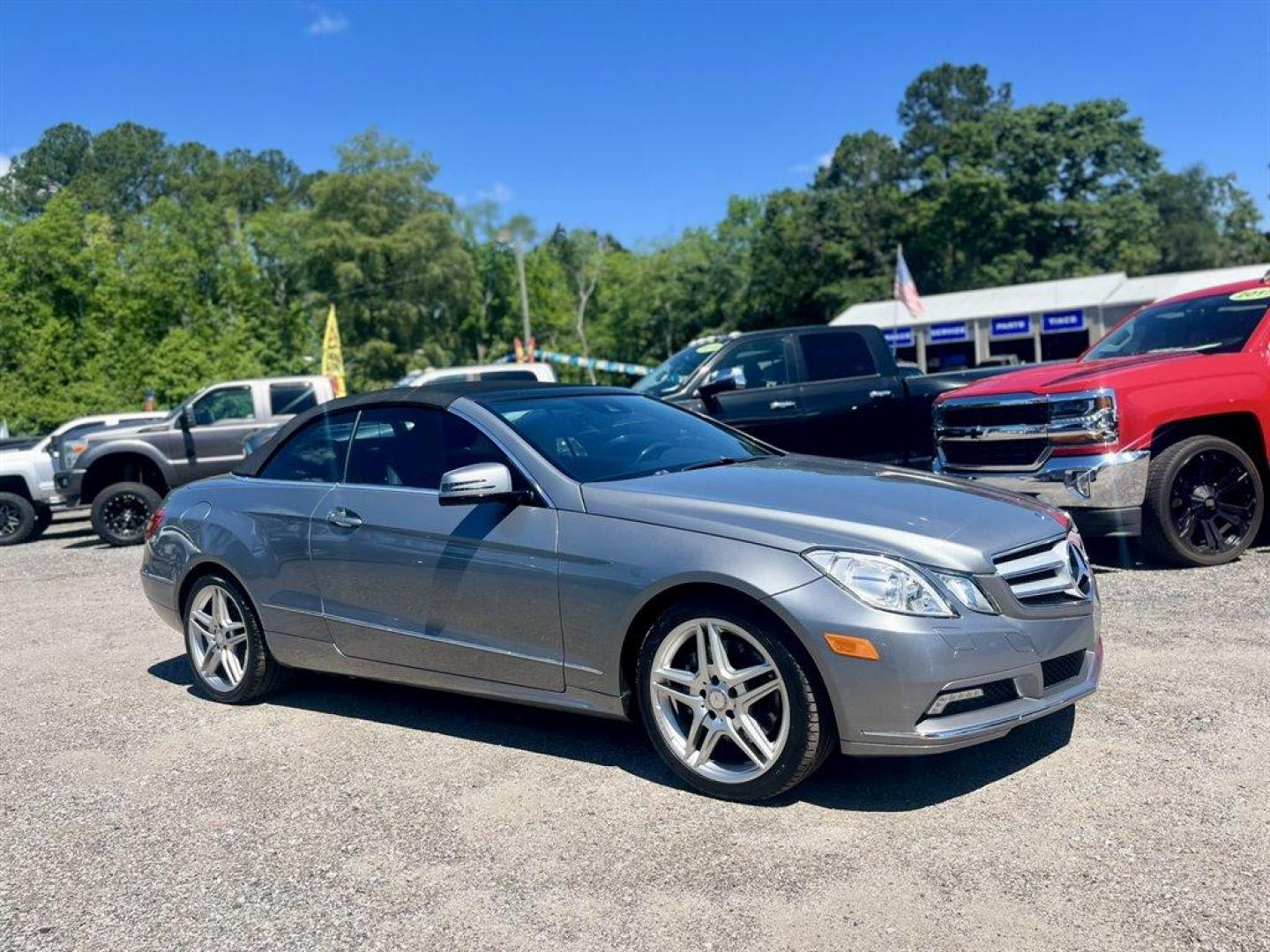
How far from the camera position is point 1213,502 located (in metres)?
7.71

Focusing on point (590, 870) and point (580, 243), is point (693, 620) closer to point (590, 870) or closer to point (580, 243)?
point (590, 870)

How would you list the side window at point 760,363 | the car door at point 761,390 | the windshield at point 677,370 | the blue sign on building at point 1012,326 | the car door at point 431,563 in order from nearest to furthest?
the car door at point 431,563
the car door at point 761,390
the side window at point 760,363
the windshield at point 677,370
the blue sign on building at point 1012,326

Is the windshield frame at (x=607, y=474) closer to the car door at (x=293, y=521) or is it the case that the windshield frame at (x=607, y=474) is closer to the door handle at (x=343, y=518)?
the door handle at (x=343, y=518)

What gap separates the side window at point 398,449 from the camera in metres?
5.12

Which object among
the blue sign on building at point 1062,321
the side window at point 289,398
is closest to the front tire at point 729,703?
the side window at point 289,398

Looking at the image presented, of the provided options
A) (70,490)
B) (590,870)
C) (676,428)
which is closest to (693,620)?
(590,870)

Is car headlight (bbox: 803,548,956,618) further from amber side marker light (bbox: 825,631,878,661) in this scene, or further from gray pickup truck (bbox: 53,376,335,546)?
gray pickup truck (bbox: 53,376,335,546)

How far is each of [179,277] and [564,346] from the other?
4245 cm

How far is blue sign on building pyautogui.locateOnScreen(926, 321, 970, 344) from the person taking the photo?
4450 cm

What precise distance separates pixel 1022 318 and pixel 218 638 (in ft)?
133

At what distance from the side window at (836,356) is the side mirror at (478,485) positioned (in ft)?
24.4

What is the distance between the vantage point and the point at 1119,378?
7.50m

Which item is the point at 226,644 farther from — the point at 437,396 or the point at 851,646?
the point at 851,646

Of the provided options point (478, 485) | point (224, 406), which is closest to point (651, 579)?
point (478, 485)
